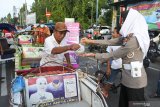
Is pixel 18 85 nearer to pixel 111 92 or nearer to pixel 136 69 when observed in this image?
pixel 136 69

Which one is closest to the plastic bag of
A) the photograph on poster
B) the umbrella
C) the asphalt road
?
the photograph on poster

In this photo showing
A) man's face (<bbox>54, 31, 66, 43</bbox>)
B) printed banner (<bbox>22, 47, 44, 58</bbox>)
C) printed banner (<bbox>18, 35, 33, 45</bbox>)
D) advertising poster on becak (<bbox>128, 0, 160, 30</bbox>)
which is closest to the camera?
man's face (<bbox>54, 31, 66, 43</bbox>)

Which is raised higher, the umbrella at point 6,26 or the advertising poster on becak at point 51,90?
the umbrella at point 6,26

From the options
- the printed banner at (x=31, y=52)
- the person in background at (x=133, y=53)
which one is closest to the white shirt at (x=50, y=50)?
the person in background at (x=133, y=53)

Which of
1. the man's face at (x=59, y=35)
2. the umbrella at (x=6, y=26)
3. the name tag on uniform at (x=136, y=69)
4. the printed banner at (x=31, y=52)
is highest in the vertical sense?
the man's face at (x=59, y=35)

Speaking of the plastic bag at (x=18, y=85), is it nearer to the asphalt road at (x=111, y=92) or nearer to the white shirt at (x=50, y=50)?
the white shirt at (x=50, y=50)

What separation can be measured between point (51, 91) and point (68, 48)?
681 millimetres

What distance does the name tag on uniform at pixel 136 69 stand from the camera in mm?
4387

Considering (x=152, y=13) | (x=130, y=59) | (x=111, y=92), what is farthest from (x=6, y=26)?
(x=130, y=59)

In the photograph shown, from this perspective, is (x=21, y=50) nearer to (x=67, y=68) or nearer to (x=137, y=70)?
(x=67, y=68)

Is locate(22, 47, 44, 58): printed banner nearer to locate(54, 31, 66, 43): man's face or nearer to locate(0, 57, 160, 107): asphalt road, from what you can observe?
locate(0, 57, 160, 107): asphalt road

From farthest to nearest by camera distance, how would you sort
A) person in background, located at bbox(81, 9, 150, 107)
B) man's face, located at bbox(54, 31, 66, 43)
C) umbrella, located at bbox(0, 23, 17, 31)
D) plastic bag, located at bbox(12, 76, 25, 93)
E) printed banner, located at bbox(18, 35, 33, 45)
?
1. umbrella, located at bbox(0, 23, 17, 31)
2. printed banner, located at bbox(18, 35, 33, 45)
3. man's face, located at bbox(54, 31, 66, 43)
4. plastic bag, located at bbox(12, 76, 25, 93)
5. person in background, located at bbox(81, 9, 150, 107)

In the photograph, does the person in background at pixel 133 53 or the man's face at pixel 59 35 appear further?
the man's face at pixel 59 35

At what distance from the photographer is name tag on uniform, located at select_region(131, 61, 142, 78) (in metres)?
4.39
